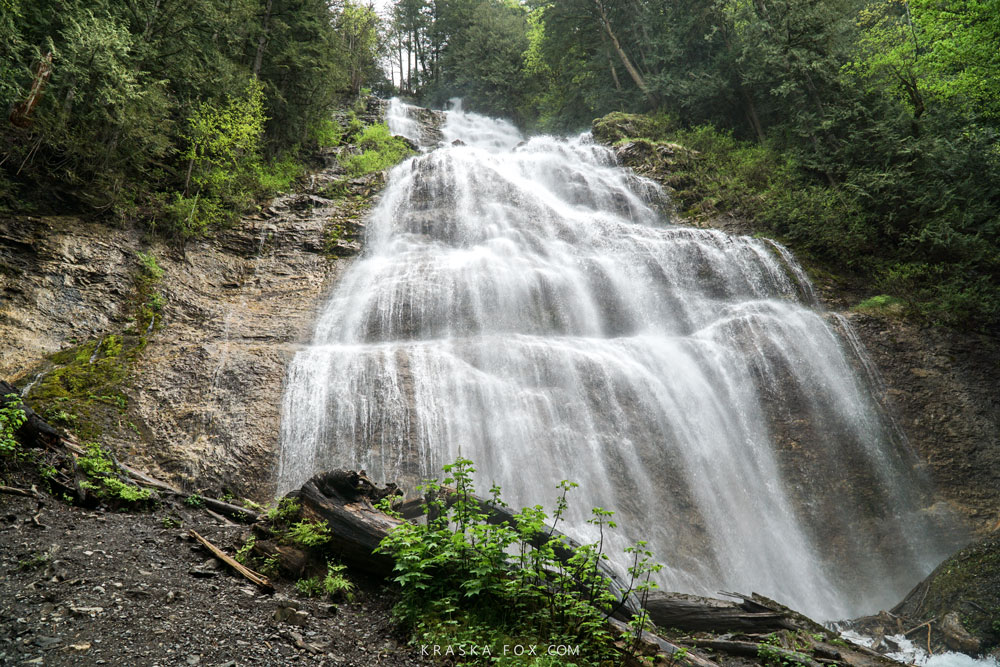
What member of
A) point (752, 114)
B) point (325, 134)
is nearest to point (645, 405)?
point (752, 114)

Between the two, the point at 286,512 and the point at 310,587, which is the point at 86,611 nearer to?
the point at 310,587

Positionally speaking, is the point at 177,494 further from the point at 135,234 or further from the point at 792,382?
the point at 792,382

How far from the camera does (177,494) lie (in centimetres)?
638

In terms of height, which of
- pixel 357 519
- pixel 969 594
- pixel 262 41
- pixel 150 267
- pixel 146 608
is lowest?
pixel 969 594

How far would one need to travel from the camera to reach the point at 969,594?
676 cm

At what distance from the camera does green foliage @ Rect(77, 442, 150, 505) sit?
17.8 feet

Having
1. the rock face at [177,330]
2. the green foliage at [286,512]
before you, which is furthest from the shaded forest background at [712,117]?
the green foliage at [286,512]

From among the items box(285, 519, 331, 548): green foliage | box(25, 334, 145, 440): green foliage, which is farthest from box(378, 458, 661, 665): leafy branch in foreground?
box(25, 334, 145, 440): green foliage

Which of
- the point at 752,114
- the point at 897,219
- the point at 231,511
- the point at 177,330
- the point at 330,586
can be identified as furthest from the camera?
the point at 752,114

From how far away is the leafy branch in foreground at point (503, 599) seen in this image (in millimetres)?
3441

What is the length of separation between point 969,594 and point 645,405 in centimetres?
537

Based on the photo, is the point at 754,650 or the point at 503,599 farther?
the point at 754,650

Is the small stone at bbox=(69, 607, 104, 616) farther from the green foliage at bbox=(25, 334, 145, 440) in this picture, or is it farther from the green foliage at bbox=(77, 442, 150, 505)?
the green foliage at bbox=(25, 334, 145, 440)

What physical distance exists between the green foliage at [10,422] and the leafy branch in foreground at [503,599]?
4246mm
